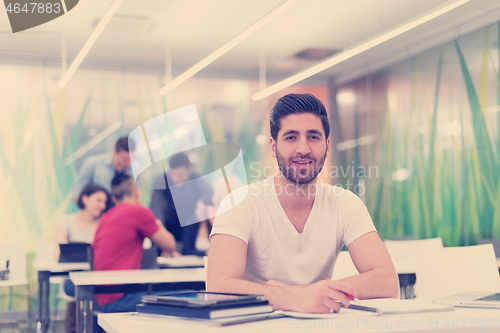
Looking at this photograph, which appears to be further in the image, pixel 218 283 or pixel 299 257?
pixel 299 257

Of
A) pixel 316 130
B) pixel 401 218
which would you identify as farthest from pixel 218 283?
pixel 401 218

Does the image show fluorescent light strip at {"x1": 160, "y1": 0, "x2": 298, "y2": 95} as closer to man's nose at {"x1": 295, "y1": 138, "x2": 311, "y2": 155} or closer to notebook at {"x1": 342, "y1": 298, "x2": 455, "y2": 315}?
man's nose at {"x1": 295, "y1": 138, "x2": 311, "y2": 155}

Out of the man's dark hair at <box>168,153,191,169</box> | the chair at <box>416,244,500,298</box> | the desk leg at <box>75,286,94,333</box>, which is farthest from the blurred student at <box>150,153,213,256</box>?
the chair at <box>416,244,500,298</box>

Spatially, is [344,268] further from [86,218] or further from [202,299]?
[86,218]

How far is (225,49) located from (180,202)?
2.39 meters

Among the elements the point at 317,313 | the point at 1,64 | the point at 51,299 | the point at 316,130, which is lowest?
the point at 51,299

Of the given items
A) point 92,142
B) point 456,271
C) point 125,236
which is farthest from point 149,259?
point 92,142

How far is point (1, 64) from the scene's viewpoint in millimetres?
6262

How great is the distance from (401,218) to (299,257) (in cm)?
505

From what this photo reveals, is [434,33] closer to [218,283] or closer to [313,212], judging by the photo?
[313,212]

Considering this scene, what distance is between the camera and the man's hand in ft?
3.73

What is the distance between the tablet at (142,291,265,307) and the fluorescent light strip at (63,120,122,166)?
5.61 metres

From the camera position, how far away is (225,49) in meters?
5.26

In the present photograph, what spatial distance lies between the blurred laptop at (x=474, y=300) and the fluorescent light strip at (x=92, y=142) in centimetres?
565
